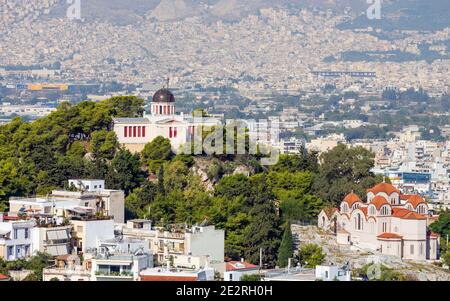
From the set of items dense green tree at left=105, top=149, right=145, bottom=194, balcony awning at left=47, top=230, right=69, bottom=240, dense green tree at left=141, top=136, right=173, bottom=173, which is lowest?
balcony awning at left=47, top=230, right=69, bottom=240

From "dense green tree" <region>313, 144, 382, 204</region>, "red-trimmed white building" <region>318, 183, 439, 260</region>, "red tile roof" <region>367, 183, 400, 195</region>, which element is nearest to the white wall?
"red-trimmed white building" <region>318, 183, 439, 260</region>

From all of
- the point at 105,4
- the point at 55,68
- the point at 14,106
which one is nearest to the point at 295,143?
the point at 14,106

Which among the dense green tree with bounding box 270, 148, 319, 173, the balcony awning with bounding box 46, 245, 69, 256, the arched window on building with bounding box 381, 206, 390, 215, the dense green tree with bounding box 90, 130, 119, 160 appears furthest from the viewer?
the dense green tree with bounding box 270, 148, 319, 173

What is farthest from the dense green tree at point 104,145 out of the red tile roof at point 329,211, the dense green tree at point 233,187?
the red tile roof at point 329,211

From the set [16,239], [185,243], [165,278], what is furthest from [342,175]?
[165,278]

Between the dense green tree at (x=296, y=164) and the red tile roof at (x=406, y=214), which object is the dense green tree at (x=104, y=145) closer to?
the dense green tree at (x=296, y=164)

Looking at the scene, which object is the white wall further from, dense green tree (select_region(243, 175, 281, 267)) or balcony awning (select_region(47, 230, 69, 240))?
balcony awning (select_region(47, 230, 69, 240))

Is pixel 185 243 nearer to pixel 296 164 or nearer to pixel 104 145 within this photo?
pixel 104 145
